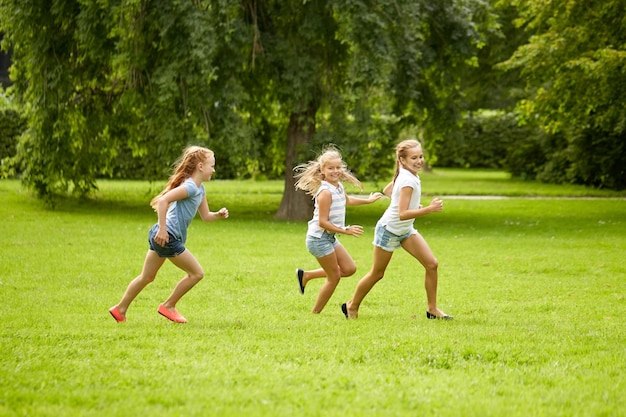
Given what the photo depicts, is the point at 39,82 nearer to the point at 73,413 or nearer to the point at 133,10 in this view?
the point at 133,10

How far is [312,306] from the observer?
9727 mm

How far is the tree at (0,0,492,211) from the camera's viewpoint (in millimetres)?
18312

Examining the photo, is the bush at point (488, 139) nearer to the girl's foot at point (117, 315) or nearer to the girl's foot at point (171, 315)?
the girl's foot at point (171, 315)

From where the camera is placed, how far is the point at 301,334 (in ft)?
24.9

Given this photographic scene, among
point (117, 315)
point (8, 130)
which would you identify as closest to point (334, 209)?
point (117, 315)

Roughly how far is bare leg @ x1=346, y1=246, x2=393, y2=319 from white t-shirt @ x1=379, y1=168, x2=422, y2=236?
25 cm

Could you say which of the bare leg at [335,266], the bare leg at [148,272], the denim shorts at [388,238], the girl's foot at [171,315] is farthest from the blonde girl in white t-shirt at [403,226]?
the bare leg at [148,272]

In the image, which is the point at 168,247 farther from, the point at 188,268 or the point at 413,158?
the point at 413,158

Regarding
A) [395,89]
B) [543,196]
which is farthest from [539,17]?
[543,196]

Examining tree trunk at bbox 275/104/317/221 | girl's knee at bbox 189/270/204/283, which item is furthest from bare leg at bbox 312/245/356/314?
tree trunk at bbox 275/104/317/221

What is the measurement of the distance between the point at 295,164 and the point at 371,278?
1172cm

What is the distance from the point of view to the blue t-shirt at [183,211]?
8.03m

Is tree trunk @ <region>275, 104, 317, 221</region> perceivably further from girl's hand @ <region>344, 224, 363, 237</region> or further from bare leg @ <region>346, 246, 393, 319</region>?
girl's hand @ <region>344, 224, 363, 237</region>

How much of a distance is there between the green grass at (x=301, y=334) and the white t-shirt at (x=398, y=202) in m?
0.85
